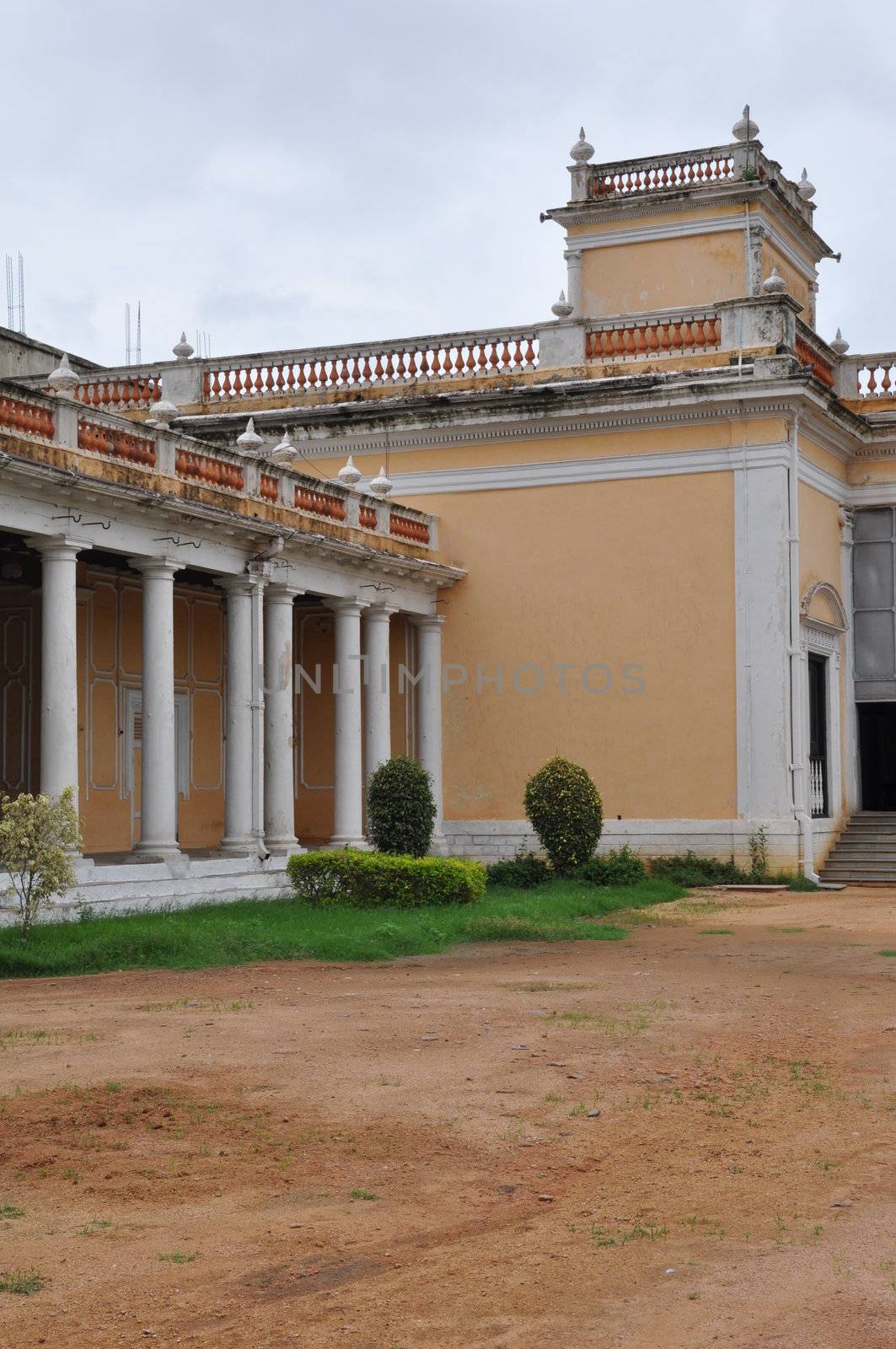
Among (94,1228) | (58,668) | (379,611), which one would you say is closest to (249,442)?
(379,611)

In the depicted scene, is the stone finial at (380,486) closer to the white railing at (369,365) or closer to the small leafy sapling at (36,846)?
the white railing at (369,365)

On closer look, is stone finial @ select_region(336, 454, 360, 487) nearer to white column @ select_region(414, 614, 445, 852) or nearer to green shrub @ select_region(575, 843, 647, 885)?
white column @ select_region(414, 614, 445, 852)

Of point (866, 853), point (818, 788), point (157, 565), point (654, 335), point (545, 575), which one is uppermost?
point (654, 335)

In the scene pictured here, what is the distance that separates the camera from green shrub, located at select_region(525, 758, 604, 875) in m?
19.7

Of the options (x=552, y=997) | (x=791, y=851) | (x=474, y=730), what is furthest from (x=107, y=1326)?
(x=474, y=730)

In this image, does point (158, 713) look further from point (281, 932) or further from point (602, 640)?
point (602, 640)

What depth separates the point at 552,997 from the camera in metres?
10.6

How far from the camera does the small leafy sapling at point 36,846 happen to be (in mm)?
12688

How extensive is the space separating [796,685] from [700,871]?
2.72 meters

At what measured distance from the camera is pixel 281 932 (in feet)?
45.0

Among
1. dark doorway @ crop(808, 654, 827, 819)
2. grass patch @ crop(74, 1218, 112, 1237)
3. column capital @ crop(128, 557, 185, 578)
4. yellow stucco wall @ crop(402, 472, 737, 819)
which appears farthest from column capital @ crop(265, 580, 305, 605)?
grass patch @ crop(74, 1218, 112, 1237)

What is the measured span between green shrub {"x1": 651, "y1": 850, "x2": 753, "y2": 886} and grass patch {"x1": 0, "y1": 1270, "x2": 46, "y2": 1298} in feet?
52.4

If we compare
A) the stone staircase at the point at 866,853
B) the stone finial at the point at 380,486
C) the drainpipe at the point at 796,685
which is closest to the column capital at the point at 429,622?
the stone finial at the point at 380,486

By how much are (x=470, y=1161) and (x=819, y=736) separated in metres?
17.4
